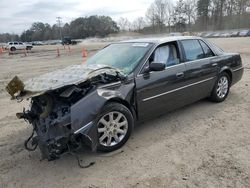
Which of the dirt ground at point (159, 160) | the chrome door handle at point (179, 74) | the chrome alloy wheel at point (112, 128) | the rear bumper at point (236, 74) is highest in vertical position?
the chrome door handle at point (179, 74)

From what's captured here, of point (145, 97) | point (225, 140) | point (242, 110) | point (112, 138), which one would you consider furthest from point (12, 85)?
point (242, 110)

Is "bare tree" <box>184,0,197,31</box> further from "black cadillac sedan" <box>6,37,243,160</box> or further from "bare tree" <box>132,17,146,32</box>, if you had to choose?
"black cadillac sedan" <box>6,37,243,160</box>

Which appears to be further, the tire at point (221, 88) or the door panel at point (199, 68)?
the tire at point (221, 88)

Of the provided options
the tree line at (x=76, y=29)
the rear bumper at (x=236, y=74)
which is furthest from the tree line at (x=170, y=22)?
the rear bumper at (x=236, y=74)

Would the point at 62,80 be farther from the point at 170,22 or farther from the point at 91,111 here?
the point at 170,22

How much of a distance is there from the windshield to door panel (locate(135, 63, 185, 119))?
31 cm

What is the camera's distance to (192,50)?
4883 mm

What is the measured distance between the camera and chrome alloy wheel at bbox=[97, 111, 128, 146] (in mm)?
3484

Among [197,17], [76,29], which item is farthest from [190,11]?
[76,29]

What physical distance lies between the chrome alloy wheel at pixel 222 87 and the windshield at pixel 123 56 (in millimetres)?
2166

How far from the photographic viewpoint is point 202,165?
3158mm

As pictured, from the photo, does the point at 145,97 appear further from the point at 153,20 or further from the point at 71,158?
the point at 153,20

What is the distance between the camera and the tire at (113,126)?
346 cm

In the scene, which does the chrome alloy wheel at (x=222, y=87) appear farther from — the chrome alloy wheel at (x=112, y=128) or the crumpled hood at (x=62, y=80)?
the crumpled hood at (x=62, y=80)
